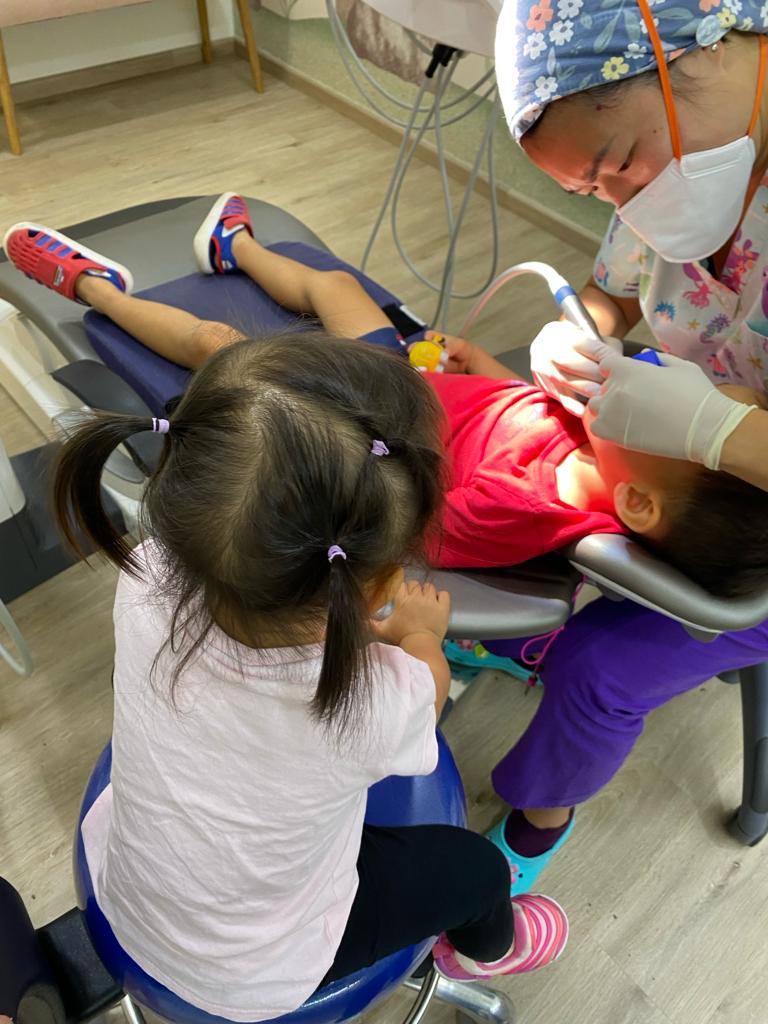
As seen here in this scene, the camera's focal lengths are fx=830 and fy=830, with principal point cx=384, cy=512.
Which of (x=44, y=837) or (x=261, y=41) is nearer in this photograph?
(x=44, y=837)

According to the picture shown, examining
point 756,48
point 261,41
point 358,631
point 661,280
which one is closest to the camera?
point 358,631

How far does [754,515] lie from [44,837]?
1.16 metres

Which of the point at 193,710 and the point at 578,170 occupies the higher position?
the point at 578,170

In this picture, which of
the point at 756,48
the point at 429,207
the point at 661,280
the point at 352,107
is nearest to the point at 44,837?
the point at 661,280

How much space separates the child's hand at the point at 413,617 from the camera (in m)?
0.92

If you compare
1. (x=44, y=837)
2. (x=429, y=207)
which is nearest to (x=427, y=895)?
(x=44, y=837)

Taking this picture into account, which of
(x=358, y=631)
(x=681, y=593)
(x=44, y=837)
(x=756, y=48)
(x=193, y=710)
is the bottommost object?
(x=44, y=837)

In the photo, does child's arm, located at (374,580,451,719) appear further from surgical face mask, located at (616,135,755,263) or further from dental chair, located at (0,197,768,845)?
surgical face mask, located at (616,135,755,263)

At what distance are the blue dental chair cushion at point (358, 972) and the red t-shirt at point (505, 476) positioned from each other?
0.90 feet

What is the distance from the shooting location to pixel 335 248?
2.55m

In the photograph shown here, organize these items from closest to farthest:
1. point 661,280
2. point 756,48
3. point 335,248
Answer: point 756,48 → point 661,280 → point 335,248

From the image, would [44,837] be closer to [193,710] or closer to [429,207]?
[193,710]

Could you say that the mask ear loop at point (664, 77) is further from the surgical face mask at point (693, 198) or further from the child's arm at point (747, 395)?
the child's arm at point (747, 395)

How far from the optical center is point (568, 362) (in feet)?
3.82
